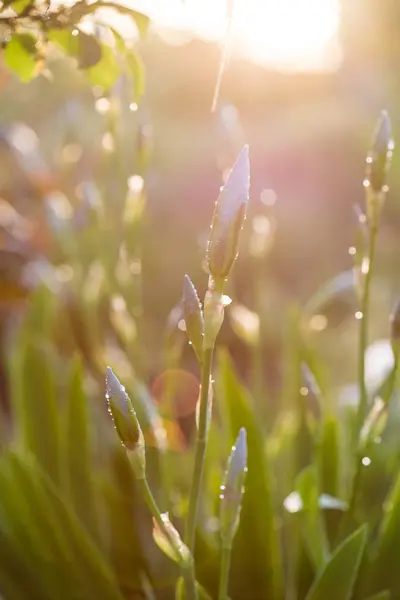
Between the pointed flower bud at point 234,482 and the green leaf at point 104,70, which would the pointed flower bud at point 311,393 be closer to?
the pointed flower bud at point 234,482

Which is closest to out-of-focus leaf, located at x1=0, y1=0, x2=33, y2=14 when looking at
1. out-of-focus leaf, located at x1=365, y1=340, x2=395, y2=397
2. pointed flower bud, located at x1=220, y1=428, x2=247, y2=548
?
pointed flower bud, located at x1=220, y1=428, x2=247, y2=548

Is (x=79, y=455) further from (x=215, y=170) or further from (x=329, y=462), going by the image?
(x=215, y=170)

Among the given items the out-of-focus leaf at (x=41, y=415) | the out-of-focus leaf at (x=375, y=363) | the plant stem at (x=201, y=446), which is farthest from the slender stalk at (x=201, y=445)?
the out-of-focus leaf at (x=375, y=363)

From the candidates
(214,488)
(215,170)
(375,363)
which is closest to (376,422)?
(214,488)

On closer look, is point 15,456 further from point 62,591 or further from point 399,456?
point 399,456

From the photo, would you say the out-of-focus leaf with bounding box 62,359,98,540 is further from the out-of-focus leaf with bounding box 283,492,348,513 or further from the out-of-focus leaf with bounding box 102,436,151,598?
the out-of-focus leaf with bounding box 283,492,348,513

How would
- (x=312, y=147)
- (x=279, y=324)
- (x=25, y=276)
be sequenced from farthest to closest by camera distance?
(x=312, y=147) < (x=279, y=324) < (x=25, y=276)

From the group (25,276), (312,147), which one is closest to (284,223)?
(312,147)
